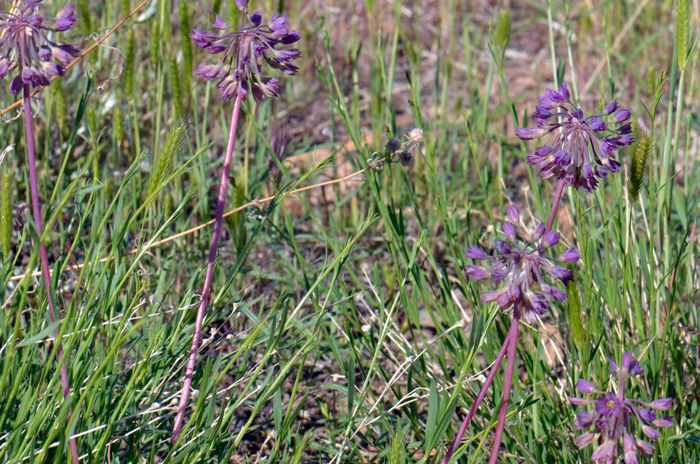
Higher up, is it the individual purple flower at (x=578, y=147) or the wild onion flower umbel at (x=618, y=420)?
the individual purple flower at (x=578, y=147)

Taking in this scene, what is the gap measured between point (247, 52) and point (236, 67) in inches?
1.5

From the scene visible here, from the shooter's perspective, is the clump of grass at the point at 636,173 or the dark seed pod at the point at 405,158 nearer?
the clump of grass at the point at 636,173

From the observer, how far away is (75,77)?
2959mm

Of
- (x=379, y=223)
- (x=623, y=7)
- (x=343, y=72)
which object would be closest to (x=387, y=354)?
(x=379, y=223)

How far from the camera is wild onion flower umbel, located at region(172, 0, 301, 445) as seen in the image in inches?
49.9

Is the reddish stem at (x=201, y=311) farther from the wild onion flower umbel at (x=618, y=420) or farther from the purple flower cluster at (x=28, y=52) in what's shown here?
the wild onion flower umbel at (x=618, y=420)

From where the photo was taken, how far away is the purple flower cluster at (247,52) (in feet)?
4.17

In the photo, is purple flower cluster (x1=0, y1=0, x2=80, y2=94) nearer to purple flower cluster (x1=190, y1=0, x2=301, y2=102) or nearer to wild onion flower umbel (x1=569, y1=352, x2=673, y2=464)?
purple flower cluster (x1=190, y1=0, x2=301, y2=102)

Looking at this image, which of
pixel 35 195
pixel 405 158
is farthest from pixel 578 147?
pixel 35 195

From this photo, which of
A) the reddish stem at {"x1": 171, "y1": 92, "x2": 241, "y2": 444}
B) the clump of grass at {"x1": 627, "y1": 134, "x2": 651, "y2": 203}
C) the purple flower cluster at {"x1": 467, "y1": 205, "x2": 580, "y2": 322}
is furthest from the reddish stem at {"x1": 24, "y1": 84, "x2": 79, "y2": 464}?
the clump of grass at {"x1": 627, "y1": 134, "x2": 651, "y2": 203}

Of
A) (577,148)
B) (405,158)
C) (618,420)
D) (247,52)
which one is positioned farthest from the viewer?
(405,158)

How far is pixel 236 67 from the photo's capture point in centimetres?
129

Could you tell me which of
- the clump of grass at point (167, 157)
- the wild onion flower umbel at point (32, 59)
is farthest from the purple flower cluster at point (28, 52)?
the clump of grass at point (167, 157)

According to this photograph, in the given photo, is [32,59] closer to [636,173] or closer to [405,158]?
[405,158]
